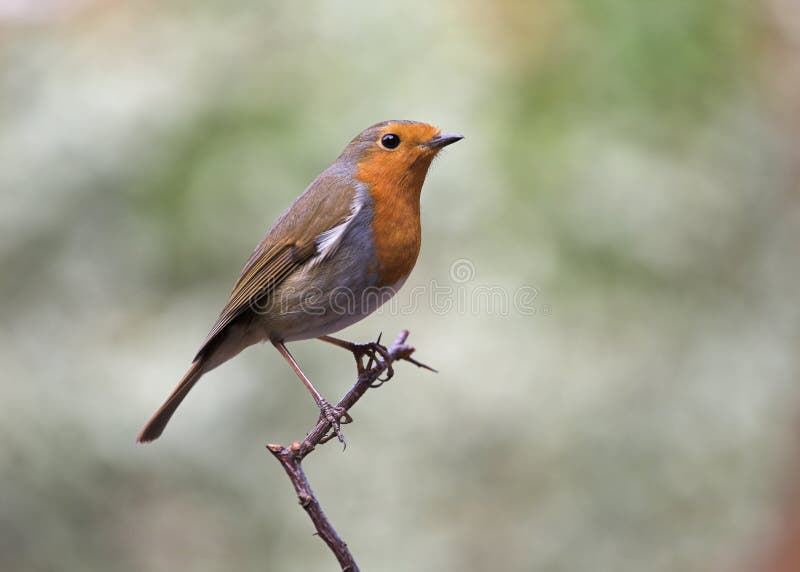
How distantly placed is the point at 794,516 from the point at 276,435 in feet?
11.2

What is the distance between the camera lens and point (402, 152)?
3000 mm

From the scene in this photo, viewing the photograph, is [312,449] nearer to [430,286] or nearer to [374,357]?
[374,357]

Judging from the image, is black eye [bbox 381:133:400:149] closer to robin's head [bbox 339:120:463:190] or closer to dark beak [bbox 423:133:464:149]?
robin's head [bbox 339:120:463:190]

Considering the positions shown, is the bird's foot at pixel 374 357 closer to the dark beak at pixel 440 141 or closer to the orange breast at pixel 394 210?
the orange breast at pixel 394 210

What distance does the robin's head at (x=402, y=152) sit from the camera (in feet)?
9.73

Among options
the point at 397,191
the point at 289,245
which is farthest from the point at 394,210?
the point at 289,245

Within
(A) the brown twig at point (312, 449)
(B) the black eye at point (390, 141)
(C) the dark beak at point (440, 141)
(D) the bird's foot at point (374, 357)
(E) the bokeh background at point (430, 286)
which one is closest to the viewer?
(A) the brown twig at point (312, 449)

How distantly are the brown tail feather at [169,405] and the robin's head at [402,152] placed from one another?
90 centimetres

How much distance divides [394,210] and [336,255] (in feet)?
0.78

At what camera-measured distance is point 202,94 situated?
16.1 feet

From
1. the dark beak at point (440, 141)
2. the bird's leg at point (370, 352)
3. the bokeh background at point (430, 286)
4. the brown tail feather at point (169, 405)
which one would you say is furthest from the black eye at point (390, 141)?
the bokeh background at point (430, 286)

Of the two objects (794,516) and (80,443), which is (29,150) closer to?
(80,443)

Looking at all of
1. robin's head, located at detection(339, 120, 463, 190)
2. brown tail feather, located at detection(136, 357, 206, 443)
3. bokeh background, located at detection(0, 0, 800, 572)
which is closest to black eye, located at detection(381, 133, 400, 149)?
robin's head, located at detection(339, 120, 463, 190)

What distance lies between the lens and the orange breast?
9.10ft
